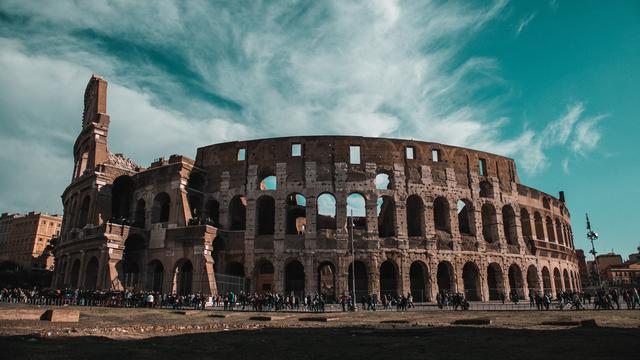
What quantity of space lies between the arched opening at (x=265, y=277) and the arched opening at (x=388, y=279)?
829 centimetres

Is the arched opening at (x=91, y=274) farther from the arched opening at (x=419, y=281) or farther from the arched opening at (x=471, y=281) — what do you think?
the arched opening at (x=471, y=281)

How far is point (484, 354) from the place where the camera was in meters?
8.37

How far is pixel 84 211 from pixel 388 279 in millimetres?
24798

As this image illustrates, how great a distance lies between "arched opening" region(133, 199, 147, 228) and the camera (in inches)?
1410

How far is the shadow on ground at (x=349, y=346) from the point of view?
8.08 metres

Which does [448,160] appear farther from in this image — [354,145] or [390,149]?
[354,145]

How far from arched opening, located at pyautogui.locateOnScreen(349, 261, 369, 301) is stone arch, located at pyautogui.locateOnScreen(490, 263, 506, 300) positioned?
10364 millimetres

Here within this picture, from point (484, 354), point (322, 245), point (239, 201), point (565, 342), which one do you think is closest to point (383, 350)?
point (484, 354)

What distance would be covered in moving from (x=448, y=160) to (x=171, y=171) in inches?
847

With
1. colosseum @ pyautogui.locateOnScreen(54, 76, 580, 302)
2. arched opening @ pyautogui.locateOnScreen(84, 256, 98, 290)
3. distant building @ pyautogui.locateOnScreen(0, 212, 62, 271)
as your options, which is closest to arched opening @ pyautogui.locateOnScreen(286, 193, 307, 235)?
colosseum @ pyautogui.locateOnScreen(54, 76, 580, 302)

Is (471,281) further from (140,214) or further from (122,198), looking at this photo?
(122,198)

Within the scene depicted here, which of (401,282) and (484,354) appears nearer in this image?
(484,354)

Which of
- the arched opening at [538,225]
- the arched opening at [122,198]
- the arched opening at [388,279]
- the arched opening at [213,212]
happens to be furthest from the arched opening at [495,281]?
the arched opening at [122,198]

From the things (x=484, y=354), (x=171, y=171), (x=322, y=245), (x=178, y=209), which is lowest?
(x=484, y=354)
